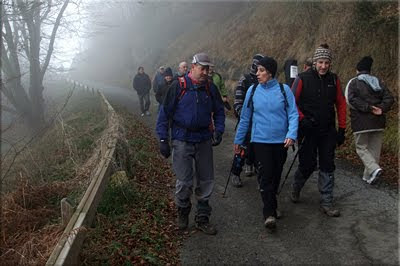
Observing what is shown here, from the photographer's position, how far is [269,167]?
16.8 ft

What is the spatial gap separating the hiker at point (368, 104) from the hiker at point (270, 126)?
218 centimetres

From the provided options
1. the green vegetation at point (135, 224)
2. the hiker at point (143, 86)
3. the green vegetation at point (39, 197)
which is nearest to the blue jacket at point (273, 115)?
the green vegetation at point (135, 224)

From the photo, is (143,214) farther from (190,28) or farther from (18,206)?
(190,28)

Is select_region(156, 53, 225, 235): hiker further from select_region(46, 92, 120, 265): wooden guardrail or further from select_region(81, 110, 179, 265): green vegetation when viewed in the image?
select_region(46, 92, 120, 265): wooden guardrail

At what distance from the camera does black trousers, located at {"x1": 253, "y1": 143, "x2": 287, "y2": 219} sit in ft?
16.9

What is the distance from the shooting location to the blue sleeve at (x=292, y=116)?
4.98 metres

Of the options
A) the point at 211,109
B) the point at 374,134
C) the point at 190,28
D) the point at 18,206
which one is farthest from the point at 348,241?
the point at 190,28

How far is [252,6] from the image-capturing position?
24438 mm

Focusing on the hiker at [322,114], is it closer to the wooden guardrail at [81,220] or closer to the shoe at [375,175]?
the shoe at [375,175]

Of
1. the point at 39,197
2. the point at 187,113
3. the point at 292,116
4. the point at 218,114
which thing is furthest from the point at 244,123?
the point at 39,197

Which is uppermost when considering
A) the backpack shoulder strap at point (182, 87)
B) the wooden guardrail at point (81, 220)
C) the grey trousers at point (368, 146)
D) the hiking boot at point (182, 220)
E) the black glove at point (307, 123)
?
the backpack shoulder strap at point (182, 87)

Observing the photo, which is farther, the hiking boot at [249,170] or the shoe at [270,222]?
the hiking boot at [249,170]

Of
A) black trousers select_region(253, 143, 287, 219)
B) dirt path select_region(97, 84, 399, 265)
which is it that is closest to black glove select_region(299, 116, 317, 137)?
black trousers select_region(253, 143, 287, 219)

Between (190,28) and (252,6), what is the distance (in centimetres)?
1160
